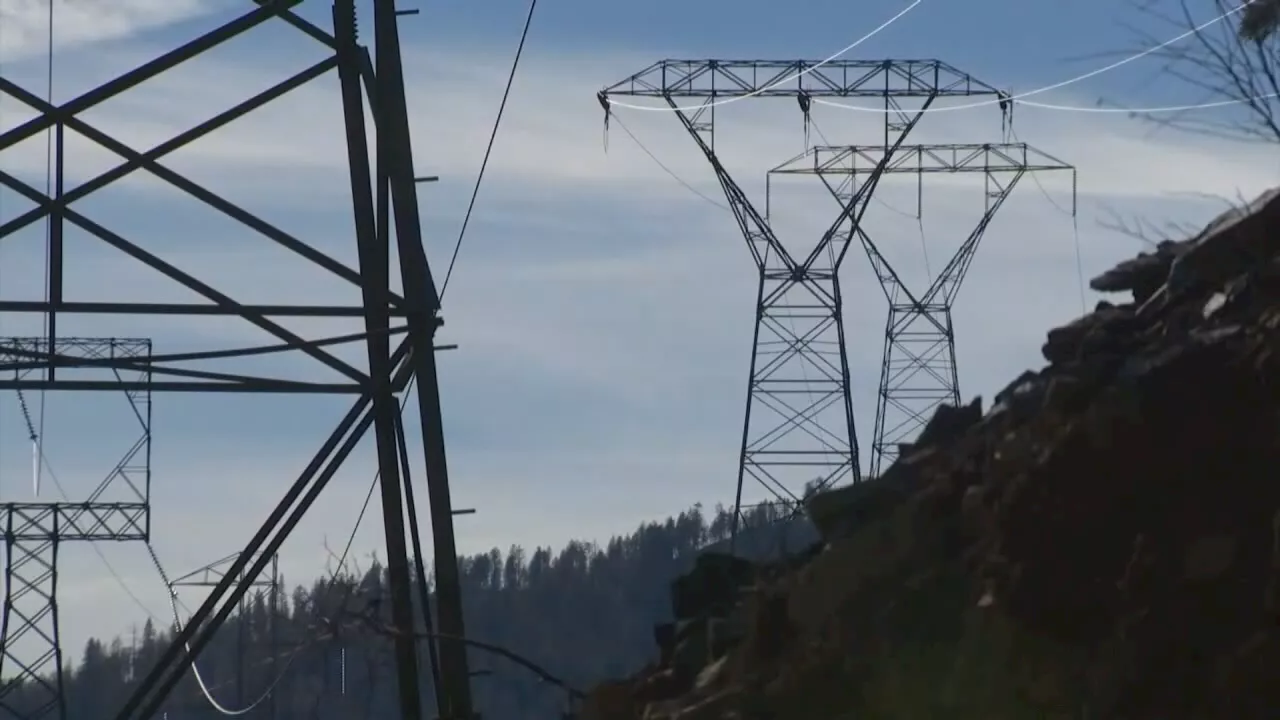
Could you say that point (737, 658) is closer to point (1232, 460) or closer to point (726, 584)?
point (726, 584)

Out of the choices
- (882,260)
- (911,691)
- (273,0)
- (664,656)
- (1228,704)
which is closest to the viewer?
(1228,704)

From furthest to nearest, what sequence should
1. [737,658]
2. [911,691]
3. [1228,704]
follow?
[737,658]
[911,691]
[1228,704]

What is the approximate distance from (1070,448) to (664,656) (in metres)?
4.30

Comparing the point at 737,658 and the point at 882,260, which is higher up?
the point at 882,260

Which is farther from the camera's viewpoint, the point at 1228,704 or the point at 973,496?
the point at 973,496

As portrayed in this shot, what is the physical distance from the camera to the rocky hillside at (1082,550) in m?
9.91

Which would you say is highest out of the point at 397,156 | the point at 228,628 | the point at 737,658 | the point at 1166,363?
the point at 228,628

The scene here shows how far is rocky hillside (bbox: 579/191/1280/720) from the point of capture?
32.5 ft

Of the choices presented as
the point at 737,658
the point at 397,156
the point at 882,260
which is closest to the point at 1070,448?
the point at 737,658

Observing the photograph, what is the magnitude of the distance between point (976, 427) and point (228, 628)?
50.5 metres

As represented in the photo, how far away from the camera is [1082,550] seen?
10703 mm

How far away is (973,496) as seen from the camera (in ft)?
37.6

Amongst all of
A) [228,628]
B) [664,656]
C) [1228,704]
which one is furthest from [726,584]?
[228,628]

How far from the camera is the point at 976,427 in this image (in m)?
12.7
